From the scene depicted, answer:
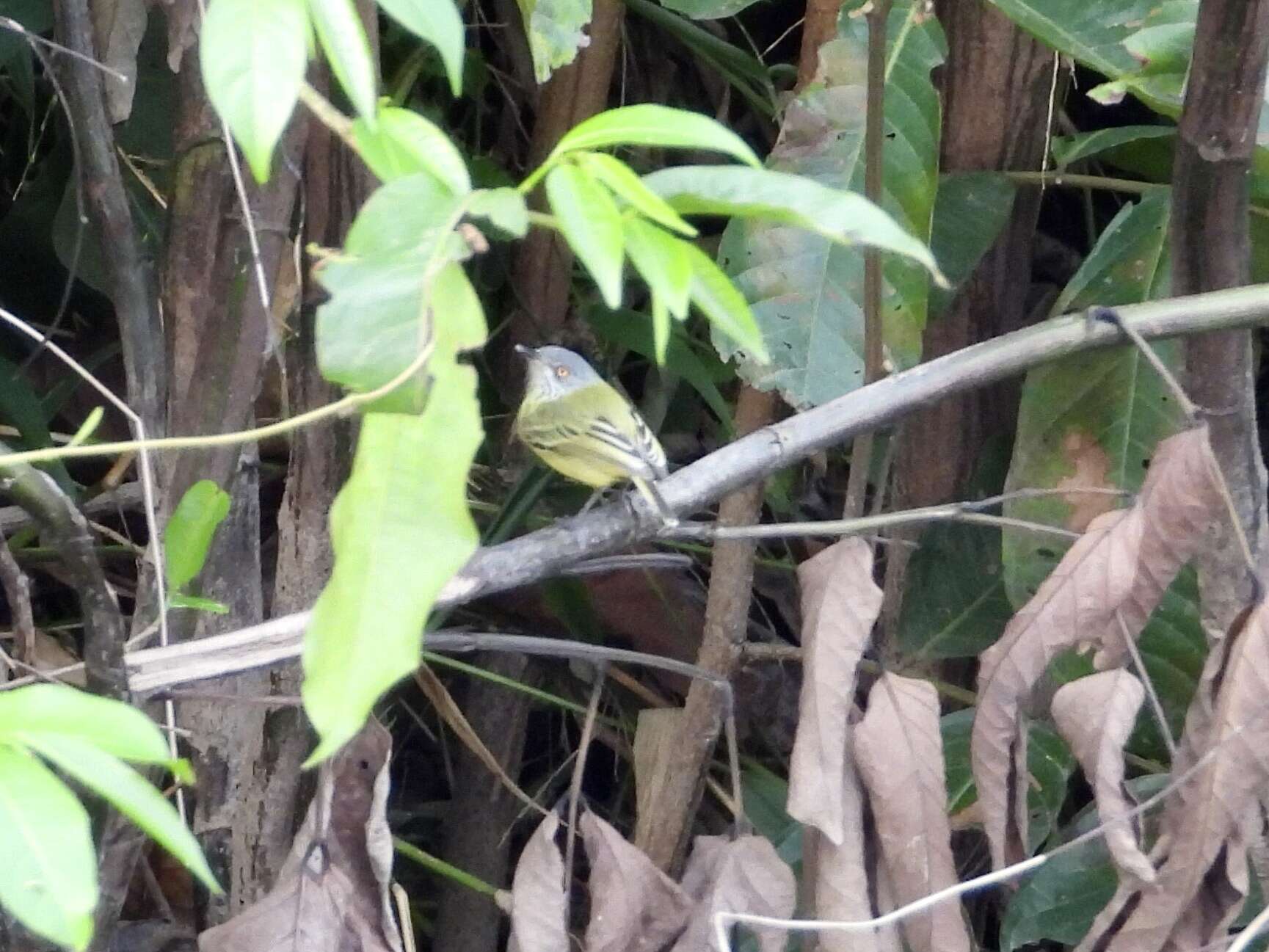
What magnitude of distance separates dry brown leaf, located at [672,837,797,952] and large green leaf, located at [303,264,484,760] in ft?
2.93

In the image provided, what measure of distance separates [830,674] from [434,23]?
832 millimetres

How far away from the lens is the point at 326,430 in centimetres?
158

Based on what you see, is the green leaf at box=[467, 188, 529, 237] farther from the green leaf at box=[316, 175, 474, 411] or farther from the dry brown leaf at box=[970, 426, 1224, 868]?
the dry brown leaf at box=[970, 426, 1224, 868]

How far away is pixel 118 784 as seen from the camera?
593 millimetres

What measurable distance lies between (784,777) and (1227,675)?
126cm

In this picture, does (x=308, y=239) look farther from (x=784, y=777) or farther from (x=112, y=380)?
(x=784, y=777)

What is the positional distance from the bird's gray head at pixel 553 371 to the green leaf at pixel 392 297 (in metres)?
1.59

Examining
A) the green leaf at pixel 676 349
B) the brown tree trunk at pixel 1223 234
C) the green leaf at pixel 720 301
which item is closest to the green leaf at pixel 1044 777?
the brown tree trunk at pixel 1223 234

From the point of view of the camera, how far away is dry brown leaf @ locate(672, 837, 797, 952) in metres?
1.37

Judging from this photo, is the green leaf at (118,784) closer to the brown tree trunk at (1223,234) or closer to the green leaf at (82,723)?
the green leaf at (82,723)

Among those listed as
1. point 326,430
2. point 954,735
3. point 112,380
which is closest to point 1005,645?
point 954,735

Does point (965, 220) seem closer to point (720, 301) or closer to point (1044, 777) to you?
point (1044, 777)

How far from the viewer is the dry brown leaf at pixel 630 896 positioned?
139cm

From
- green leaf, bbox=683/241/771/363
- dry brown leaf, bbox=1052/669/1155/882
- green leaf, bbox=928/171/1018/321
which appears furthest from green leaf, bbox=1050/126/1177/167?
green leaf, bbox=683/241/771/363
